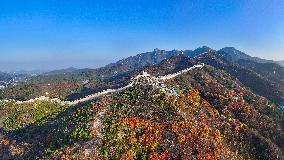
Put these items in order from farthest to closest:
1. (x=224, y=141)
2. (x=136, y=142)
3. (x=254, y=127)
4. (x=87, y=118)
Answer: (x=254, y=127), (x=224, y=141), (x=87, y=118), (x=136, y=142)

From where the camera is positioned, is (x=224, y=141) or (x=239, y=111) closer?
(x=224, y=141)

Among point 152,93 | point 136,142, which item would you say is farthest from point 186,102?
point 136,142

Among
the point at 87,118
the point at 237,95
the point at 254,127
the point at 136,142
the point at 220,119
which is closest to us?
the point at 136,142

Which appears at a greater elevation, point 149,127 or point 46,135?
point 149,127

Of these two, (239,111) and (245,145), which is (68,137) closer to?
(245,145)

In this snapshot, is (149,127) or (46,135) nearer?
(149,127)

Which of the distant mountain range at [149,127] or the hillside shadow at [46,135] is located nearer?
the distant mountain range at [149,127]

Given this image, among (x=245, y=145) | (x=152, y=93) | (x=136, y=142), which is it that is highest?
(x=152, y=93)

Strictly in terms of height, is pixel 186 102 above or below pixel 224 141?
above

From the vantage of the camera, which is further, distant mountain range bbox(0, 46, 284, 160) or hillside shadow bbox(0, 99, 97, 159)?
hillside shadow bbox(0, 99, 97, 159)

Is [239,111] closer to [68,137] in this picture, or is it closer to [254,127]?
[254,127]
